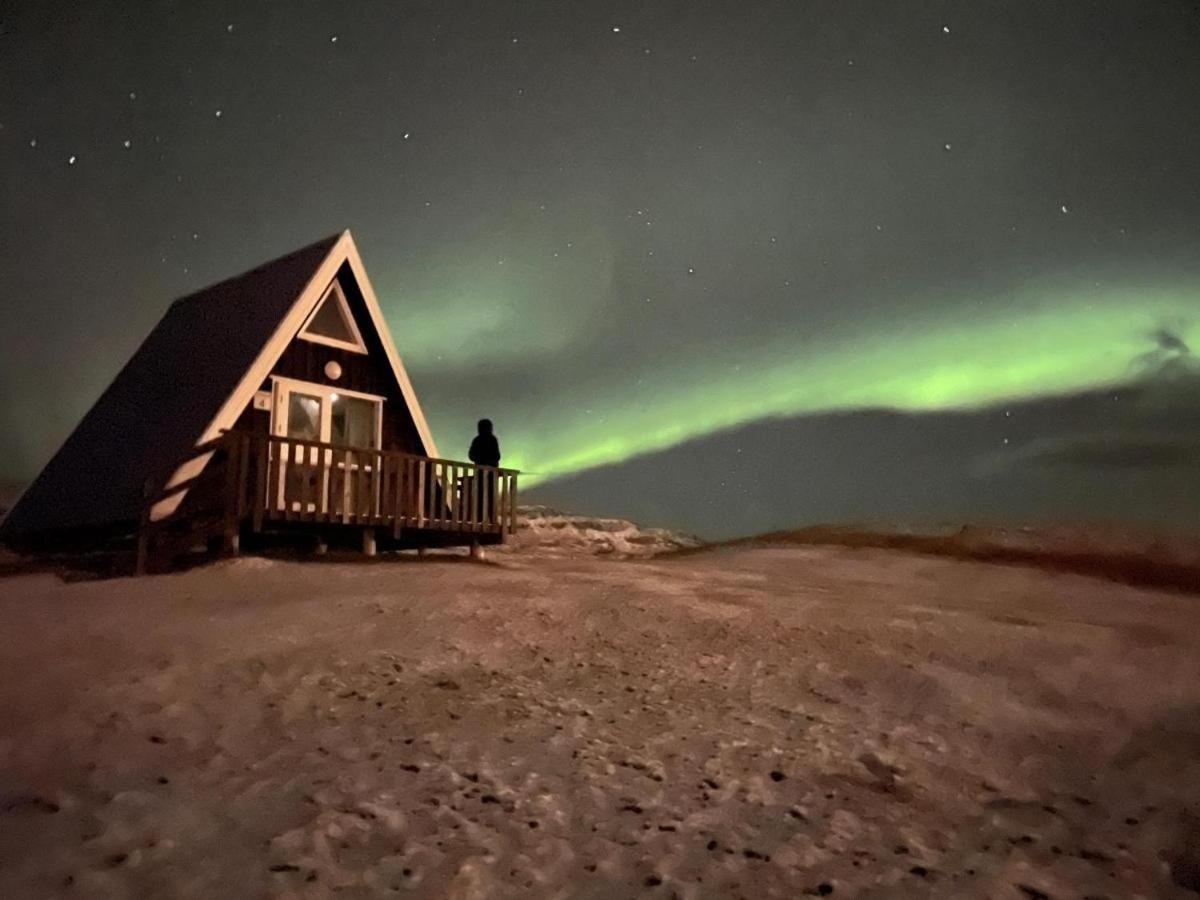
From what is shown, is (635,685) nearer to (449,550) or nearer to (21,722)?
(21,722)

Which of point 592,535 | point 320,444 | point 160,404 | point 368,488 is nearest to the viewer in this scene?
point 320,444

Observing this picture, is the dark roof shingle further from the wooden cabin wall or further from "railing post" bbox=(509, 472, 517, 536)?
"railing post" bbox=(509, 472, 517, 536)

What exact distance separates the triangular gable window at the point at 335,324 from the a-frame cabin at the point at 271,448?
0.09 ft

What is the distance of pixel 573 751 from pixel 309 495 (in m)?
10.1

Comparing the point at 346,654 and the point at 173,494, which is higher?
the point at 173,494

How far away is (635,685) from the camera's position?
26.1ft

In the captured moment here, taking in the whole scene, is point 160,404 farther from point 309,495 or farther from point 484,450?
point 484,450

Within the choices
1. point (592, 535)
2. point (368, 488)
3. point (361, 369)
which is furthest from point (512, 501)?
point (592, 535)

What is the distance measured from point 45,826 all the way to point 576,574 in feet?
35.1

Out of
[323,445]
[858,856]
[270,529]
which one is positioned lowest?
[858,856]

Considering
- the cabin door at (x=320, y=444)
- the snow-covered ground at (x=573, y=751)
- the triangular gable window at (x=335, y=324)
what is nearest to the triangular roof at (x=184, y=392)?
the triangular gable window at (x=335, y=324)

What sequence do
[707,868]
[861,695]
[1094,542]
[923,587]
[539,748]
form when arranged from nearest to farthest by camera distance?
[707,868], [539,748], [861,695], [923,587], [1094,542]

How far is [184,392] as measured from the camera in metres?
17.4

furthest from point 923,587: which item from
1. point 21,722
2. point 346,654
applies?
point 21,722
